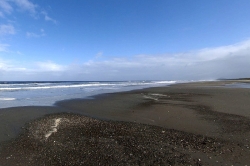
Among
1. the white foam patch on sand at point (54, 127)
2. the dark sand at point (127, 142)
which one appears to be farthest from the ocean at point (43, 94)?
the dark sand at point (127, 142)

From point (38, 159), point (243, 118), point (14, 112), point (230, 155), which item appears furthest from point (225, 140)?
point (14, 112)

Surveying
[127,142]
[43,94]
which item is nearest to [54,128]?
[127,142]

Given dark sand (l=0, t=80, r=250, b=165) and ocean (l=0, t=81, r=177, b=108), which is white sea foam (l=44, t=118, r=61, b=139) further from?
ocean (l=0, t=81, r=177, b=108)

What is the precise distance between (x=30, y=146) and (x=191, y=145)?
Answer: 5695 mm

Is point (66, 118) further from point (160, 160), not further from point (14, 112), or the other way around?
point (160, 160)

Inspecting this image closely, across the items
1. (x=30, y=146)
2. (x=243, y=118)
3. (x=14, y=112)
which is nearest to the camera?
(x=30, y=146)

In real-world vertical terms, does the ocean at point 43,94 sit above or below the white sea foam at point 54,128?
above

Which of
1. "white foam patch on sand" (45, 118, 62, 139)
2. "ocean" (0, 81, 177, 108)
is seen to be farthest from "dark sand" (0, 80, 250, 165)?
"ocean" (0, 81, 177, 108)

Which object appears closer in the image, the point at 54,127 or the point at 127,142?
the point at 127,142

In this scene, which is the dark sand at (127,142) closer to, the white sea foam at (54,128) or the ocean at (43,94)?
the white sea foam at (54,128)

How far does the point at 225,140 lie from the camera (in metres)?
6.81

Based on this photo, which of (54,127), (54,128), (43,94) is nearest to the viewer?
(54,128)

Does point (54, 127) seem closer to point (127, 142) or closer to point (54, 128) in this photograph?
point (54, 128)

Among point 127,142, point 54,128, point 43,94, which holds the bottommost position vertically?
point 127,142
